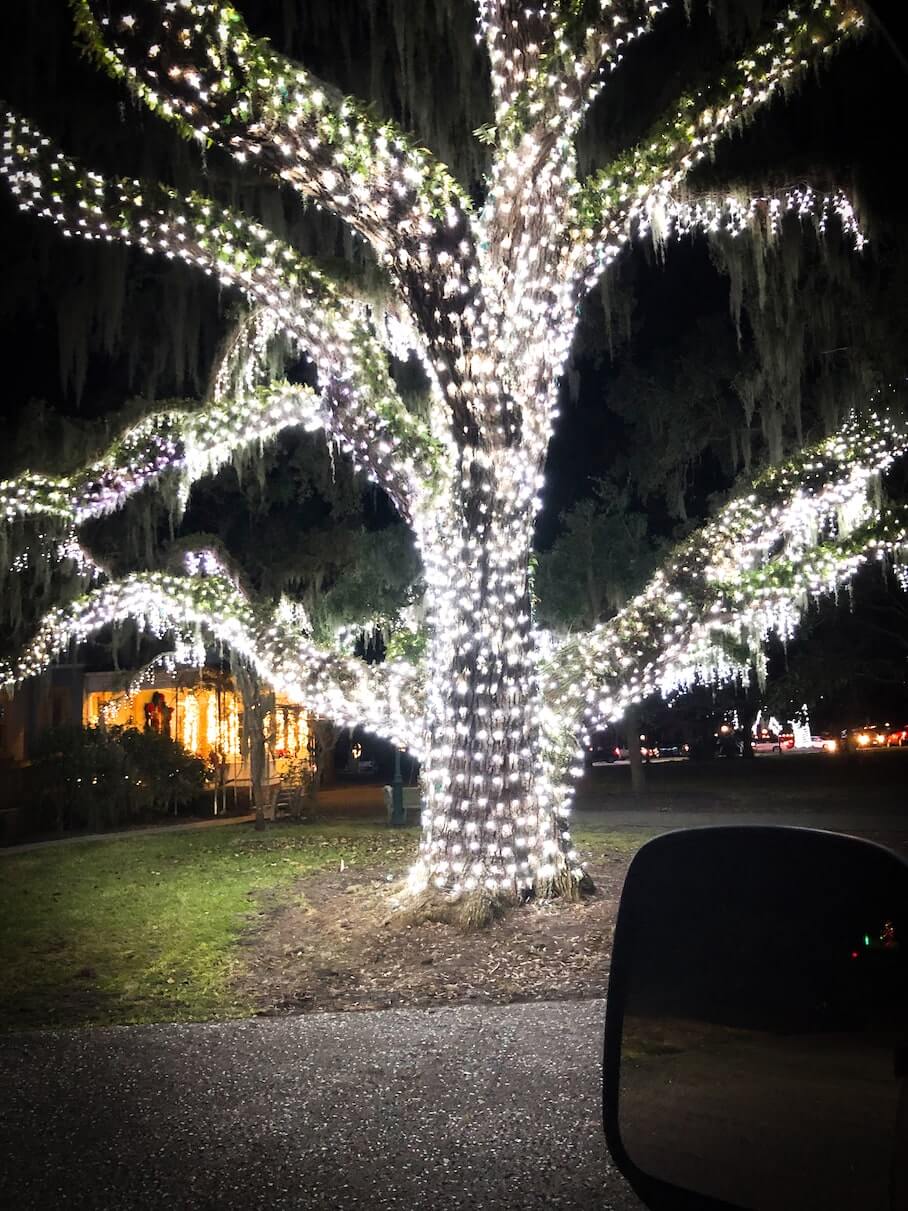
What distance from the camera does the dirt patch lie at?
5477 mm

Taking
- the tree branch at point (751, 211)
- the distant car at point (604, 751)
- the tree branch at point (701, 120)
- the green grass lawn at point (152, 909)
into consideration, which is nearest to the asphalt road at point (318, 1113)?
the green grass lawn at point (152, 909)

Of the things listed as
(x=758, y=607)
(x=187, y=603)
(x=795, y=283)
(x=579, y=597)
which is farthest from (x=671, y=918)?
(x=579, y=597)

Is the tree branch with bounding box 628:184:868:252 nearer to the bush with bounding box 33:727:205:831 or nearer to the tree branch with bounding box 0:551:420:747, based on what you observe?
the tree branch with bounding box 0:551:420:747

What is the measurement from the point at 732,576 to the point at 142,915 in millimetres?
5888

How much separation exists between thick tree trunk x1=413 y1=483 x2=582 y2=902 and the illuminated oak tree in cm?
2

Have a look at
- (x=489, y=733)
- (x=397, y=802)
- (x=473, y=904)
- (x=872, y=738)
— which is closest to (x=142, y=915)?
(x=473, y=904)

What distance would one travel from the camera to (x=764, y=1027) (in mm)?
1382

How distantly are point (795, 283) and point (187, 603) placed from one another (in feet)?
24.8

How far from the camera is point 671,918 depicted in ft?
5.10

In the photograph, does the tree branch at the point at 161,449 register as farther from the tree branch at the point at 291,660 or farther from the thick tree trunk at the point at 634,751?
the thick tree trunk at the point at 634,751

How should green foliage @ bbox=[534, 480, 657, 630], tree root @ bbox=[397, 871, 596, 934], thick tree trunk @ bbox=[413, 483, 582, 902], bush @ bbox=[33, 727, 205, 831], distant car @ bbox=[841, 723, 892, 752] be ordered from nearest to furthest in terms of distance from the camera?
tree root @ bbox=[397, 871, 596, 934], thick tree trunk @ bbox=[413, 483, 582, 902], bush @ bbox=[33, 727, 205, 831], green foliage @ bbox=[534, 480, 657, 630], distant car @ bbox=[841, 723, 892, 752]

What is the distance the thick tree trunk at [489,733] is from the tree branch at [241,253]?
1.01m

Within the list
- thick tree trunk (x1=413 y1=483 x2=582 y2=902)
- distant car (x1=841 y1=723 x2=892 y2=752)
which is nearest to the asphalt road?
thick tree trunk (x1=413 y1=483 x2=582 y2=902)

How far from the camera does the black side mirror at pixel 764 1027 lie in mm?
1281
